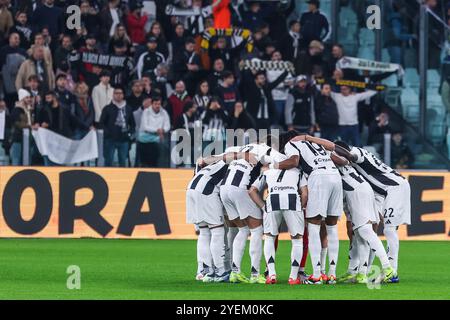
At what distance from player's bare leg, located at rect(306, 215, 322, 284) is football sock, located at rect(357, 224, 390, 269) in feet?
1.90

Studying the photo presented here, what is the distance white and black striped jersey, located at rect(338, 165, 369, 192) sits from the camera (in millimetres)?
17266

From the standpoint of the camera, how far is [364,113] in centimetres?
2806

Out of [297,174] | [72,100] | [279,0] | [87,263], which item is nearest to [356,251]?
[297,174]

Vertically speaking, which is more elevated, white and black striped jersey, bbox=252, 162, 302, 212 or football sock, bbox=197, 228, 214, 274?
white and black striped jersey, bbox=252, 162, 302, 212

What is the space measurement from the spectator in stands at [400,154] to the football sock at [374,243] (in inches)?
396

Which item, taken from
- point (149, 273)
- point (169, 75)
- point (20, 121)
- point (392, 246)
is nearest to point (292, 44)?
point (169, 75)

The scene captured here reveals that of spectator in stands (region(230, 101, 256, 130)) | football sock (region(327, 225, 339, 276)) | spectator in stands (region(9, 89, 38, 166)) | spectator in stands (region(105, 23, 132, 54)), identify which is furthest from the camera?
spectator in stands (region(105, 23, 132, 54))

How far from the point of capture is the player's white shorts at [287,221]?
1658 centimetres

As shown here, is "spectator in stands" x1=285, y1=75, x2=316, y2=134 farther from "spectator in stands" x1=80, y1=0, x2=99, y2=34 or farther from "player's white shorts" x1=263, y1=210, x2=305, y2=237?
"player's white shorts" x1=263, y1=210, x2=305, y2=237

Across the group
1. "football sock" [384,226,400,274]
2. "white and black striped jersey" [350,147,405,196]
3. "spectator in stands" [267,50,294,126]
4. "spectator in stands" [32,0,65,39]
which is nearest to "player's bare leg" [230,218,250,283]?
"white and black striped jersey" [350,147,405,196]

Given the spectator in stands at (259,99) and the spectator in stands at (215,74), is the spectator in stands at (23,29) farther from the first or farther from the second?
the spectator in stands at (259,99)

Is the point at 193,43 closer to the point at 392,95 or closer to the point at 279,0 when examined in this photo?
the point at 279,0

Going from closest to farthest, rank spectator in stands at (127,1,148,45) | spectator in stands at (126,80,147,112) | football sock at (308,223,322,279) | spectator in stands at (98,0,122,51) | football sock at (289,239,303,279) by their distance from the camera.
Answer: football sock at (289,239,303,279), football sock at (308,223,322,279), spectator in stands at (126,80,147,112), spectator in stands at (98,0,122,51), spectator in stands at (127,1,148,45)

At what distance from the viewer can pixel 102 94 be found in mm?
26906
